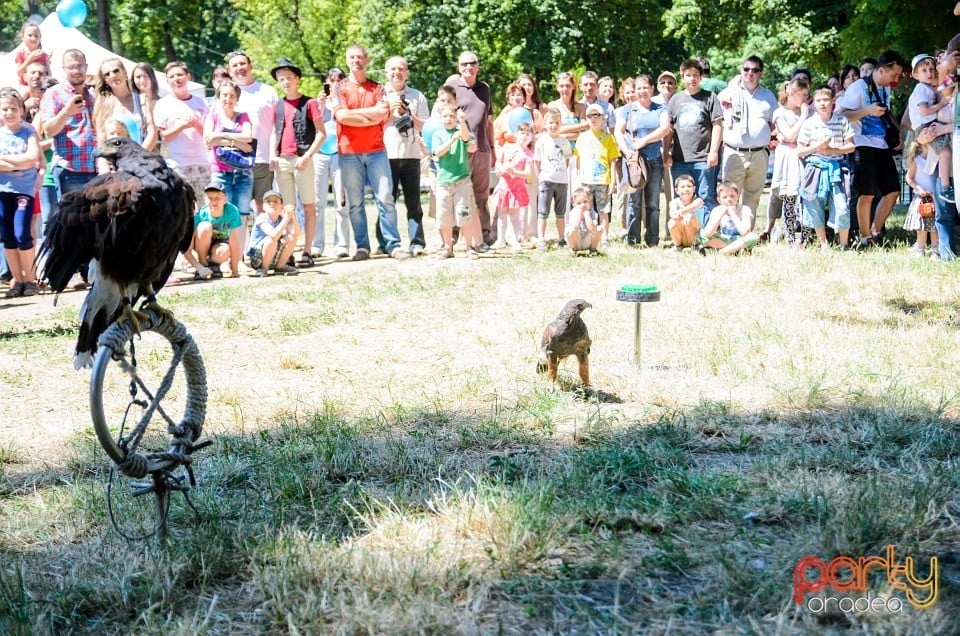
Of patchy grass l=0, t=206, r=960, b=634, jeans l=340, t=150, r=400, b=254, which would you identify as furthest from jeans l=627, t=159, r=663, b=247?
patchy grass l=0, t=206, r=960, b=634

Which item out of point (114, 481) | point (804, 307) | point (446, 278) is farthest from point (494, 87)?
point (114, 481)

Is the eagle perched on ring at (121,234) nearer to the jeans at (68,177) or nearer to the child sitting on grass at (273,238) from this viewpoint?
the jeans at (68,177)

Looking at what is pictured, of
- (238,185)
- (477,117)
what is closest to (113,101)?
(238,185)

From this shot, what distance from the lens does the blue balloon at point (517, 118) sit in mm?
11445

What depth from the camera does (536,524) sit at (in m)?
3.24

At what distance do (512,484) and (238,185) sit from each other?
699 cm

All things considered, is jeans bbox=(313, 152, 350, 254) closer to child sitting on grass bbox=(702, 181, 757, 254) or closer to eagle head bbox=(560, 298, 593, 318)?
child sitting on grass bbox=(702, 181, 757, 254)

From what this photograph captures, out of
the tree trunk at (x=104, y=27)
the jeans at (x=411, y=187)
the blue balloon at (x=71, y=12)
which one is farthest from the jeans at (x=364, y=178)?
the tree trunk at (x=104, y=27)

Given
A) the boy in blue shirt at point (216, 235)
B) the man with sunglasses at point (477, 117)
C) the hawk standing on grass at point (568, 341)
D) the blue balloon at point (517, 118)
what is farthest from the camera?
the blue balloon at point (517, 118)

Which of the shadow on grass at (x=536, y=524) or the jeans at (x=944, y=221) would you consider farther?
the jeans at (x=944, y=221)

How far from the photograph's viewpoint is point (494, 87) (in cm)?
3188

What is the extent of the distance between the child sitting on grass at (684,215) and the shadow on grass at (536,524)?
6043 mm

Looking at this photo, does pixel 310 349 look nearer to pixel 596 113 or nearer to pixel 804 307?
pixel 804 307

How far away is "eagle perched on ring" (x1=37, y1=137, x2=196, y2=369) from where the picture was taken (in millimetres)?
3262
